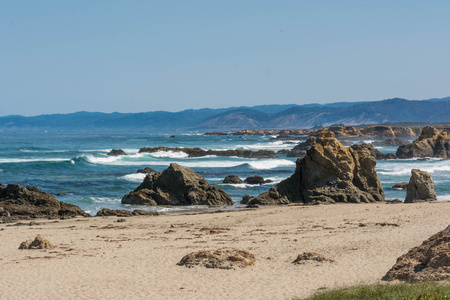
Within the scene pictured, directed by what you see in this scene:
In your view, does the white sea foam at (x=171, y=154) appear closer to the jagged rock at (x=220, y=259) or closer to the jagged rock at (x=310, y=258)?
the jagged rock at (x=220, y=259)

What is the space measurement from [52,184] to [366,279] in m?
26.5

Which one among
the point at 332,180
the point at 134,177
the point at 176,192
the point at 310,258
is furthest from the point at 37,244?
the point at 134,177

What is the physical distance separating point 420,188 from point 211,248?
43.8 ft

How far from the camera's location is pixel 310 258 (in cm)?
1248

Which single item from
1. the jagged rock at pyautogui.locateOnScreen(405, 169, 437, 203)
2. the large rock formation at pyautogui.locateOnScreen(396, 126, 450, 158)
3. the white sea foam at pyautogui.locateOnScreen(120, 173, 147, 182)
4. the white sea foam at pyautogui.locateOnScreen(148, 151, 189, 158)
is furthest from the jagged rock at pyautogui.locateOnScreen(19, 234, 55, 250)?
the white sea foam at pyautogui.locateOnScreen(148, 151, 189, 158)

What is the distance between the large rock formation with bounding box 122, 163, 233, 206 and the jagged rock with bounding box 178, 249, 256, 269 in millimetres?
12823

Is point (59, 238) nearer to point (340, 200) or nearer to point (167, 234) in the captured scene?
point (167, 234)

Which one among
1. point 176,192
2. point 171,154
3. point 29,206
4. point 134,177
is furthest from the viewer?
point 171,154

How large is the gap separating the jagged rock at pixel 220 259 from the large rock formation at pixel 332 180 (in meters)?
12.4

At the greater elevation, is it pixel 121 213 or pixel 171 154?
pixel 171 154

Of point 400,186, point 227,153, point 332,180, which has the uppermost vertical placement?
point 332,180

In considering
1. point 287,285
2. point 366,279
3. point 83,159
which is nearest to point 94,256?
point 287,285

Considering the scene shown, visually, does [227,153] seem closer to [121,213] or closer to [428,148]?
[428,148]

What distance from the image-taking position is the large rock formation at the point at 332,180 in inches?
976
